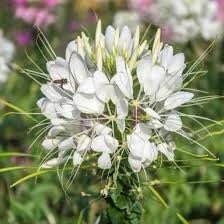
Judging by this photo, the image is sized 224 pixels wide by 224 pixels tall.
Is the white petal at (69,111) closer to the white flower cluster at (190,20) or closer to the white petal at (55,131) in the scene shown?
the white petal at (55,131)

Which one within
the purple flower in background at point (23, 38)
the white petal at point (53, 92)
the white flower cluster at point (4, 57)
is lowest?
the white petal at point (53, 92)

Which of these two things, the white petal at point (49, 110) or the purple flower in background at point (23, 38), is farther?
the purple flower in background at point (23, 38)

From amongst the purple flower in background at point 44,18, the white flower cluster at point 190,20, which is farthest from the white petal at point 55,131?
the purple flower in background at point 44,18

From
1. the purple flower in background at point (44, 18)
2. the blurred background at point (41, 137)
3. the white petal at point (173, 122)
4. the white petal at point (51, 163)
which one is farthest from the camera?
the purple flower in background at point (44, 18)

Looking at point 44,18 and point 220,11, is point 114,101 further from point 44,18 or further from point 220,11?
point 220,11

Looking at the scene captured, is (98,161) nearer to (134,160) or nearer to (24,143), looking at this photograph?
(134,160)

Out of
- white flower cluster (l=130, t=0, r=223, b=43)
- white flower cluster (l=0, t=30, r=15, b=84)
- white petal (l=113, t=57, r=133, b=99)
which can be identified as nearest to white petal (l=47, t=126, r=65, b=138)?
white petal (l=113, t=57, r=133, b=99)

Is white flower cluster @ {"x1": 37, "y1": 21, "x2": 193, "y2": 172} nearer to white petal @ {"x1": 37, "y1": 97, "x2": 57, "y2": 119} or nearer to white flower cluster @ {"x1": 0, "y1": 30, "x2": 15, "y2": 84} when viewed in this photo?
white petal @ {"x1": 37, "y1": 97, "x2": 57, "y2": 119}
